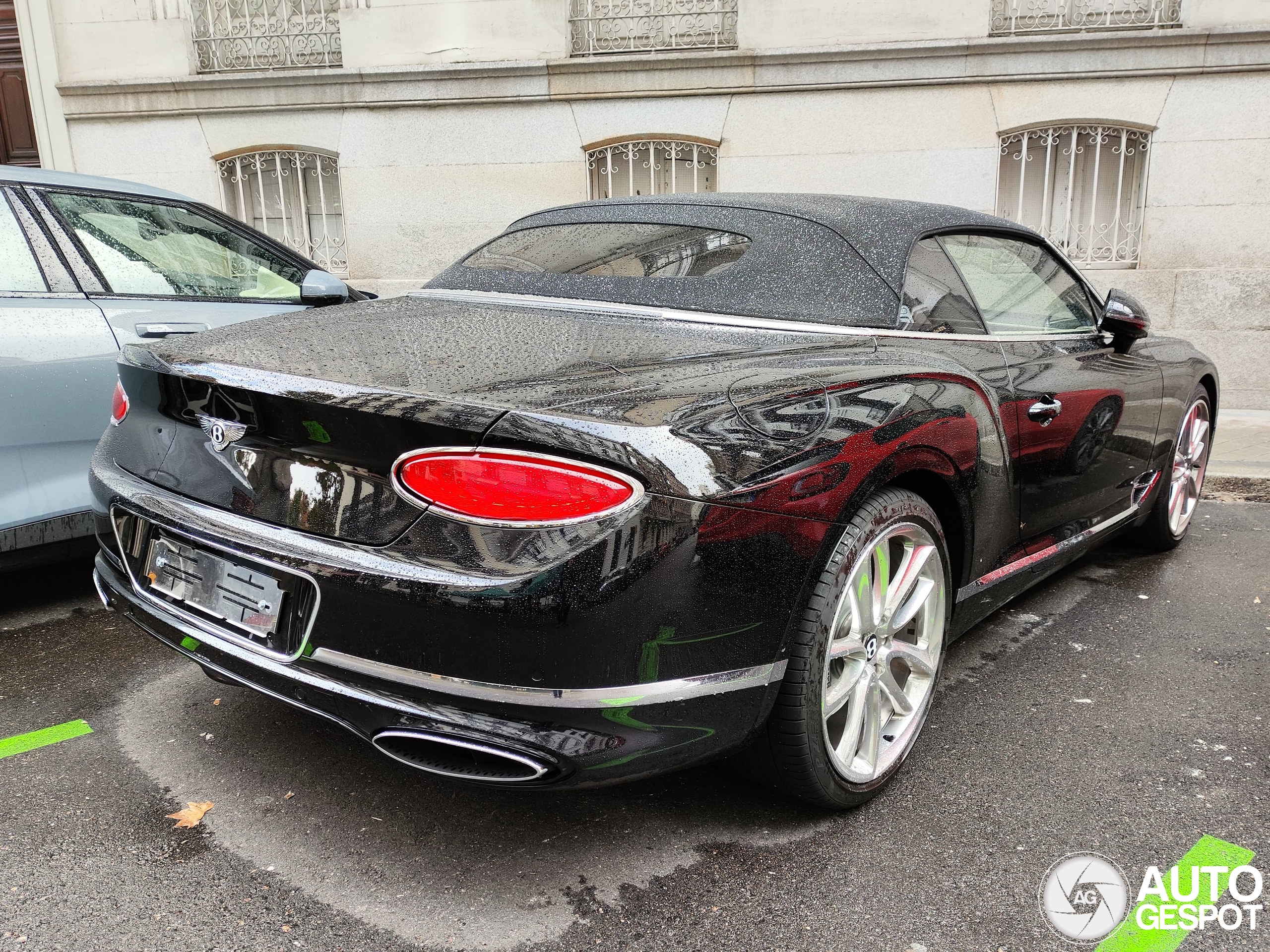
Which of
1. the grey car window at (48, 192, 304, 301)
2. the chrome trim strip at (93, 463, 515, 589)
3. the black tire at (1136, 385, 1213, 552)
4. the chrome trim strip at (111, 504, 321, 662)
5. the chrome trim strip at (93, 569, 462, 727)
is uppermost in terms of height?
the grey car window at (48, 192, 304, 301)

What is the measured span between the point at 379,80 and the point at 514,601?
368 inches

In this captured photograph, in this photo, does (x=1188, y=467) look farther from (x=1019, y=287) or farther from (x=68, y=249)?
(x=68, y=249)

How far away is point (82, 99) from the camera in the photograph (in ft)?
34.8

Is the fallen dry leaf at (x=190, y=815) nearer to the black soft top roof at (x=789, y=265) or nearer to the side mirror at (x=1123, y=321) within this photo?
the black soft top roof at (x=789, y=265)

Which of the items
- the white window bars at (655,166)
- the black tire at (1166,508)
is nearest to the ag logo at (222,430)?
the black tire at (1166,508)

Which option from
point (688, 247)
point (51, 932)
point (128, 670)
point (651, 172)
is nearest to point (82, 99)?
point (651, 172)

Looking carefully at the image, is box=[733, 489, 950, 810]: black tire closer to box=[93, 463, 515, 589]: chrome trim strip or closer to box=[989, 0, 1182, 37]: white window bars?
box=[93, 463, 515, 589]: chrome trim strip

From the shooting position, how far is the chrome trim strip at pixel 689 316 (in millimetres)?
2713

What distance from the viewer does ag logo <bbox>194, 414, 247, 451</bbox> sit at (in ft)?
7.21

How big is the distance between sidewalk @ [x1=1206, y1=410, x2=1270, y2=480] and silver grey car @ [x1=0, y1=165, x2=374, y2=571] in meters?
5.40

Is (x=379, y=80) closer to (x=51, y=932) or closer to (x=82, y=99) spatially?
(x=82, y=99)

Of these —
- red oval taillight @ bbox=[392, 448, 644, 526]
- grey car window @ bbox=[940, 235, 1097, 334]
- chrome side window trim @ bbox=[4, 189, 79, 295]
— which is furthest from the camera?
chrome side window trim @ bbox=[4, 189, 79, 295]

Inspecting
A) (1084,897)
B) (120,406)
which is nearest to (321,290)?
(120,406)

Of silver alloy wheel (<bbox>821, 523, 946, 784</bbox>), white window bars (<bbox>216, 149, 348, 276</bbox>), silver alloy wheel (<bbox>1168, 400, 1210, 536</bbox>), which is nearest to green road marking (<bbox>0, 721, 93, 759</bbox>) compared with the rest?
silver alloy wheel (<bbox>821, 523, 946, 784</bbox>)
